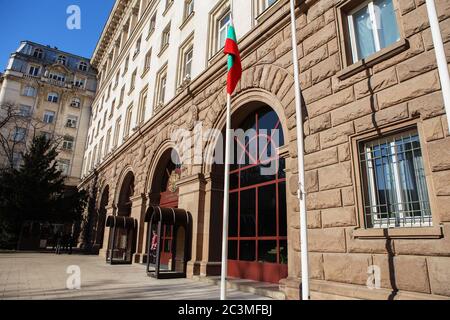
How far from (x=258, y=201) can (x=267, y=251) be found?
4.56 feet

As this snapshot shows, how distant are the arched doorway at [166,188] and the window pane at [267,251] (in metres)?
5.05

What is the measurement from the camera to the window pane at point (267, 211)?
802cm

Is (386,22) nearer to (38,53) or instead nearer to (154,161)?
(154,161)

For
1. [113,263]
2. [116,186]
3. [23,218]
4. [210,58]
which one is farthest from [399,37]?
[23,218]

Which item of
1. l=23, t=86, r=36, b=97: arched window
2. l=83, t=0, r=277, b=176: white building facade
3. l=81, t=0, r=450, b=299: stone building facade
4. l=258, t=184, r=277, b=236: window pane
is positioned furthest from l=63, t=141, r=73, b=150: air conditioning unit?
l=258, t=184, r=277, b=236: window pane

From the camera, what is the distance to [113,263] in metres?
13.7

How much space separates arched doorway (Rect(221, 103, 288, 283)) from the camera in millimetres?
7820

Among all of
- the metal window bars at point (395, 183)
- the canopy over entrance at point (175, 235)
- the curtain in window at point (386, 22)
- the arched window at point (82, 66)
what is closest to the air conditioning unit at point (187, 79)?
the canopy over entrance at point (175, 235)

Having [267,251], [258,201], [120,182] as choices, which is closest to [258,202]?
[258,201]

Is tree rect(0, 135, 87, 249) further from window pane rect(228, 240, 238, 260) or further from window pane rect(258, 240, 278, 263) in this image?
window pane rect(258, 240, 278, 263)

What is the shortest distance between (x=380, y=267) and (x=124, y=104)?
1968cm

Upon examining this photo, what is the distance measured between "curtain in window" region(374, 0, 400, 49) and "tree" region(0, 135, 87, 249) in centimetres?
2317

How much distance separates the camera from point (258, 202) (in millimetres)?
8750

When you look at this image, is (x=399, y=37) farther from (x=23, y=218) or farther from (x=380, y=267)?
(x=23, y=218)
